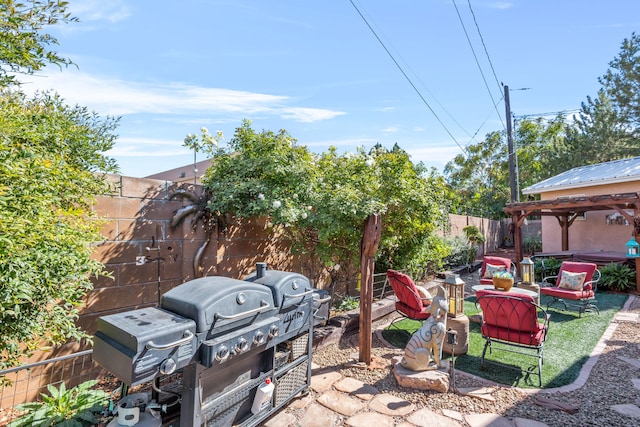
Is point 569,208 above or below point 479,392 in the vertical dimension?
above

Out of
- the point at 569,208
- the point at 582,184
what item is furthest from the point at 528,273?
the point at 582,184

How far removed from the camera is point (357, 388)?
3.54m

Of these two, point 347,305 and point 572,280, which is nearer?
point 347,305

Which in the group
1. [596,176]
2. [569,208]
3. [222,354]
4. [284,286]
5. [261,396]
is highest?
[596,176]

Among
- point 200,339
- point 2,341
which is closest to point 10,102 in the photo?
point 2,341

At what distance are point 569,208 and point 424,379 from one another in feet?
36.7

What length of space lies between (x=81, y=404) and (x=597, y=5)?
11.3 m

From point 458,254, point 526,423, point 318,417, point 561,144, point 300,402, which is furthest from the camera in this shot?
point 561,144

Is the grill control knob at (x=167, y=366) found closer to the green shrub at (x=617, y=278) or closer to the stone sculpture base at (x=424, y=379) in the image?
the stone sculpture base at (x=424, y=379)

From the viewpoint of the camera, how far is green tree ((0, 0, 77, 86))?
7.37 ft

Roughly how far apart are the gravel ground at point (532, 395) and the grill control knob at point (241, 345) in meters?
1.91

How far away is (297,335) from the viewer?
10.7 feet

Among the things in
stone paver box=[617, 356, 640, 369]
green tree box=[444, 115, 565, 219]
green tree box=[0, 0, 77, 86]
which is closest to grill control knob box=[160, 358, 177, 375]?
green tree box=[0, 0, 77, 86]

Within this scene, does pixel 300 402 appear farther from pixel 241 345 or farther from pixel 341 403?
pixel 241 345
